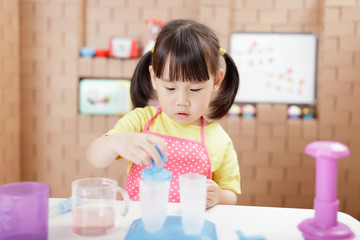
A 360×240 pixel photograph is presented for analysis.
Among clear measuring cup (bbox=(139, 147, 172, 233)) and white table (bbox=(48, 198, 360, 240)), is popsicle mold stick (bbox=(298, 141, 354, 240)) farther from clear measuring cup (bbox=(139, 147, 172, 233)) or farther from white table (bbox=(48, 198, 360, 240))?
clear measuring cup (bbox=(139, 147, 172, 233))

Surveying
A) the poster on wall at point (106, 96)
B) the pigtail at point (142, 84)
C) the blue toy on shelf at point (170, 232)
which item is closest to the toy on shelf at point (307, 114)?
the poster on wall at point (106, 96)

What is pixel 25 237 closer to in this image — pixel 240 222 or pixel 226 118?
pixel 240 222

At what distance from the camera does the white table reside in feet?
2.33

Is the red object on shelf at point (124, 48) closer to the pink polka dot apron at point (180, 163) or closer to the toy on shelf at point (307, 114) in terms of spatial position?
the toy on shelf at point (307, 114)

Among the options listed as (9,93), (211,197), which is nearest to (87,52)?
(9,93)

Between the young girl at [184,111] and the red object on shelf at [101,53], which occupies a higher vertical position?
the red object on shelf at [101,53]

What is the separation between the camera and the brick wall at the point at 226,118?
250cm

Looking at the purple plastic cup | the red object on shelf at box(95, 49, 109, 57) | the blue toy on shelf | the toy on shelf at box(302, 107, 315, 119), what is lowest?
the toy on shelf at box(302, 107, 315, 119)

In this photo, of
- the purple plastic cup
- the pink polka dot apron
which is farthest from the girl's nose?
the purple plastic cup

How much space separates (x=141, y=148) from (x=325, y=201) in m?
0.33

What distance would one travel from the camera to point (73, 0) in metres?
2.61

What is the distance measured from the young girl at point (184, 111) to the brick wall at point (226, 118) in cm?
138

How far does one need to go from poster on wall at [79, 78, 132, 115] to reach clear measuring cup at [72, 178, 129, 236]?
194cm

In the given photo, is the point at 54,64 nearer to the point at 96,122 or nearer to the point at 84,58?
the point at 84,58
